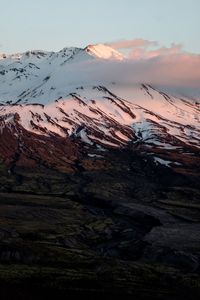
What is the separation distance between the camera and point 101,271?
426 feet

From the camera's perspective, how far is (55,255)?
467ft

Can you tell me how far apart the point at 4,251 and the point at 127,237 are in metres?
50.8

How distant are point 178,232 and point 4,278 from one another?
281ft

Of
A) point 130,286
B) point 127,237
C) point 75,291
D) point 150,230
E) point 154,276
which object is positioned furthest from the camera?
point 150,230

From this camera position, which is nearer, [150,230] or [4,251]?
[4,251]

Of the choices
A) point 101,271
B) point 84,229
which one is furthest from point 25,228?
point 101,271

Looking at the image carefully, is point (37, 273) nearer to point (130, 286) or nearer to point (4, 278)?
point (4, 278)

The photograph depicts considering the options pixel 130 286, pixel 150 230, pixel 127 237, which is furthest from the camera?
pixel 150 230

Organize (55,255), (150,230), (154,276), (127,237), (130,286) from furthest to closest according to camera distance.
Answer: (150,230)
(127,237)
(55,255)
(154,276)
(130,286)

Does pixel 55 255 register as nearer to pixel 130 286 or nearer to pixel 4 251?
pixel 4 251

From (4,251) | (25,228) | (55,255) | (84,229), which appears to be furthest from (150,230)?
(4,251)

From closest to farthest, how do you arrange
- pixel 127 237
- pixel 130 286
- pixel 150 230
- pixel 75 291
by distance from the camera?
pixel 75 291
pixel 130 286
pixel 127 237
pixel 150 230

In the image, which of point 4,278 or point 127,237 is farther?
point 127,237

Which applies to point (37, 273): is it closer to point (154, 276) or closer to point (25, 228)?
point (154, 276)
